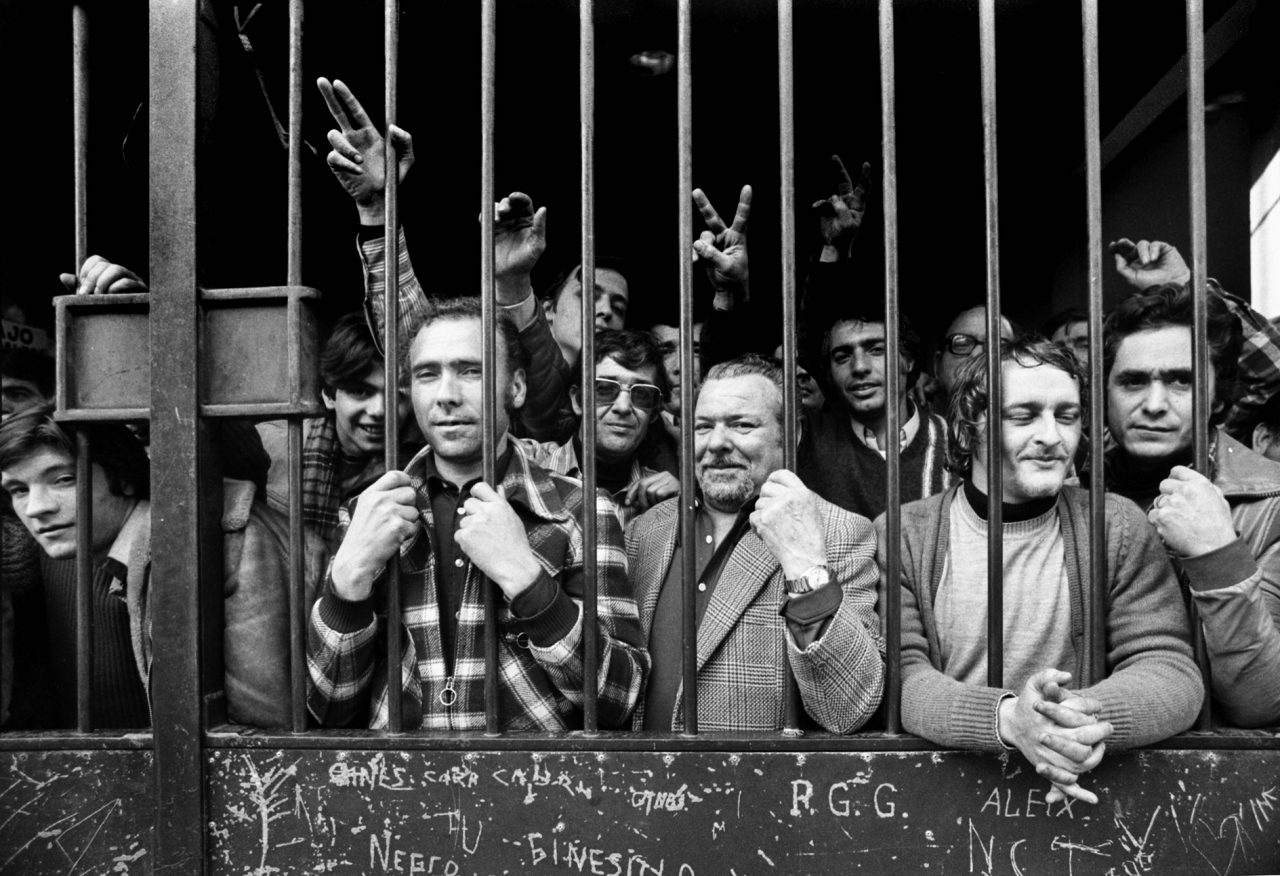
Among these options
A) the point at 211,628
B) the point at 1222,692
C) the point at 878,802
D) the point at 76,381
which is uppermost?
the point at 76,381

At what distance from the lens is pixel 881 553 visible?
6.93 feet

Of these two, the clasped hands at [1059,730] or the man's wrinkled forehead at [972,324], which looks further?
the man's wrinkled forehead at [972,324]

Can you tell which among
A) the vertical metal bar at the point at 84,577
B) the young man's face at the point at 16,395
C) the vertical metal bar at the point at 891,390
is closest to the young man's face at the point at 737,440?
the vertical metal bar at the point at 891,390

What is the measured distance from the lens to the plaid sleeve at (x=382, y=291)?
252cm

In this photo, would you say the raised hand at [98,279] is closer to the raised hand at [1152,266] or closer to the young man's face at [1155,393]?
the young man's face at [1155,393]

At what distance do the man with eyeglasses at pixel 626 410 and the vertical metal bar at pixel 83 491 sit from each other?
1279 millimetres

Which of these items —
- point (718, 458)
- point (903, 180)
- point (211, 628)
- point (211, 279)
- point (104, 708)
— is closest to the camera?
point (211, 628)

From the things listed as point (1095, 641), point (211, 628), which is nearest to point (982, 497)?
point (1095, 641)

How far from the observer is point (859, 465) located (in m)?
3.06

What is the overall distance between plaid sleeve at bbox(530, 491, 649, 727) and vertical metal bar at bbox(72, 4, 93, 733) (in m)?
0.83

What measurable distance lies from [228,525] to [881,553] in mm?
1362

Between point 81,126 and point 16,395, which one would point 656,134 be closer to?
point 16,395

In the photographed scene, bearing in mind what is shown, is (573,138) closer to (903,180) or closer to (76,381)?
(903,180)

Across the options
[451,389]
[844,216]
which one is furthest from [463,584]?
[844,216]
